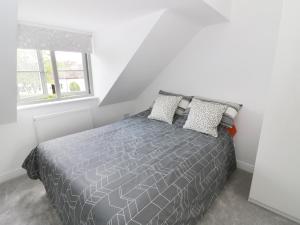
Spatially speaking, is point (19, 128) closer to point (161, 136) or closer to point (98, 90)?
point (98, 90)

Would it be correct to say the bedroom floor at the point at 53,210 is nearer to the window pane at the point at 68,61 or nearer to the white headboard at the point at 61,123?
the white headboard at the point at 61,123

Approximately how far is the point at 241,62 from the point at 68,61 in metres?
2.50

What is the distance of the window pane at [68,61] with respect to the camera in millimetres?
2627

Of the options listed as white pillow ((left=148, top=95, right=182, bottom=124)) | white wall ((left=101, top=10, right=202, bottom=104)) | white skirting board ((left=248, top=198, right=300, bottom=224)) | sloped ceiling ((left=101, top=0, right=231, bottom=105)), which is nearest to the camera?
white skirting board ((left=248, top=198, right=300, bottom=224))

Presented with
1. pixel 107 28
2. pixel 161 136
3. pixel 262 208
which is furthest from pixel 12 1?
pixel 262 208

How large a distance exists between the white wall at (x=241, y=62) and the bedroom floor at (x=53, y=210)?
0.64 m

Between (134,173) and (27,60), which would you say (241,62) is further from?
(27,60)

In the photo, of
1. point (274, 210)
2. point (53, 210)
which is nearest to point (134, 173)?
point (53, 210)

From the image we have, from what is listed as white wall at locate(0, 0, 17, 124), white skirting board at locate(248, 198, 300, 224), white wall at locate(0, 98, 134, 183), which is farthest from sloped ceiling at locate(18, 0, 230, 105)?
white skirting board at locate(248, 198, 300, 224)

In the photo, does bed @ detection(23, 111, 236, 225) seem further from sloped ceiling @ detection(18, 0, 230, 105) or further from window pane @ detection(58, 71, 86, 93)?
window pane @ detection(58, 71, 86, 93)

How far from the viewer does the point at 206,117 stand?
6.86ft

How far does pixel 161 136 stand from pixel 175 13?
1372mm

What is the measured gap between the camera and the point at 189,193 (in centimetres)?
132

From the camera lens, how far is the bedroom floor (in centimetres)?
157
